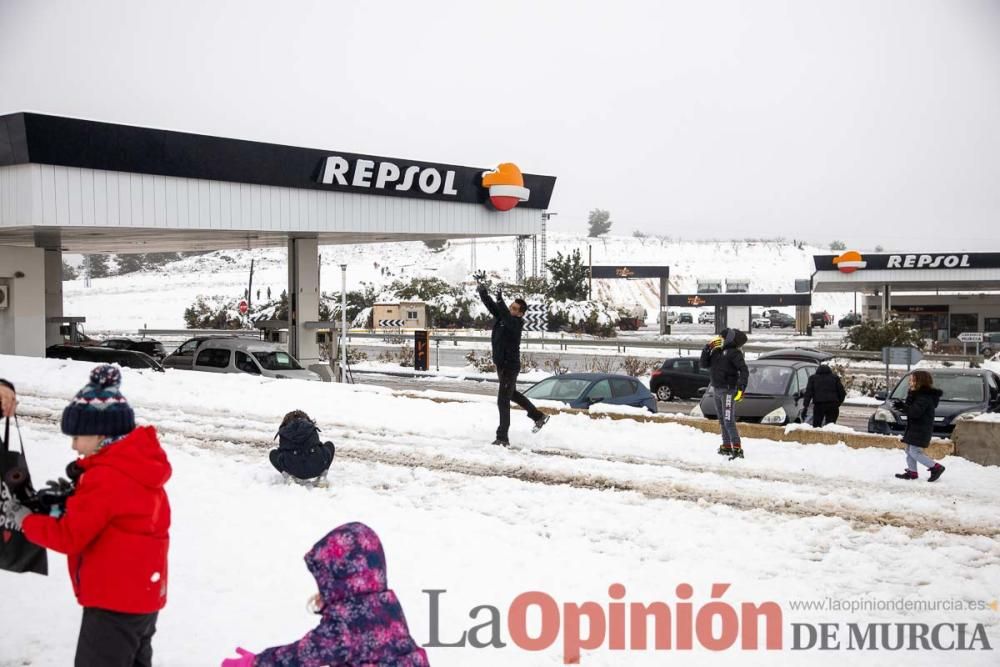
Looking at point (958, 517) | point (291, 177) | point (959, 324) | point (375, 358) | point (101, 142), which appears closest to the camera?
point (958, 517)

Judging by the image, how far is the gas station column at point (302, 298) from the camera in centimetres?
2418

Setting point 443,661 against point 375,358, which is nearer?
point 443,661

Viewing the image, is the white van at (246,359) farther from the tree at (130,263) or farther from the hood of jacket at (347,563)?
the tree at (130,263)

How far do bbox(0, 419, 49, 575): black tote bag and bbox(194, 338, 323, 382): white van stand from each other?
15949 millimetres

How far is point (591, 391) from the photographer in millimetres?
14969

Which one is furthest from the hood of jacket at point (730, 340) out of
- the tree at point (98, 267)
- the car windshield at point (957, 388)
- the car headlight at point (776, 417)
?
the tree at point (98, 267)

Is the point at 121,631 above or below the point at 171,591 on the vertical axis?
above

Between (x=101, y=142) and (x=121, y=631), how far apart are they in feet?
61.2

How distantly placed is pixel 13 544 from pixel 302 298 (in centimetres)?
2083

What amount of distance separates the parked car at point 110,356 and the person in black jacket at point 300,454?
12340 millimetres

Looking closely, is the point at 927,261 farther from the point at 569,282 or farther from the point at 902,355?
the point at 902,355

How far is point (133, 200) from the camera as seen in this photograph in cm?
2011

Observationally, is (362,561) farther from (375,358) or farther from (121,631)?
(375,358)

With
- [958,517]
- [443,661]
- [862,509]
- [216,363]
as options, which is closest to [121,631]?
[443,661]
